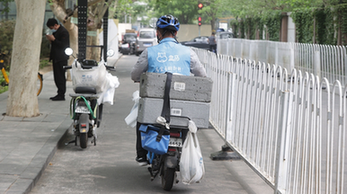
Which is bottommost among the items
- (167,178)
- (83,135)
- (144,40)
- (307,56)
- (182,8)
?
(167,178)

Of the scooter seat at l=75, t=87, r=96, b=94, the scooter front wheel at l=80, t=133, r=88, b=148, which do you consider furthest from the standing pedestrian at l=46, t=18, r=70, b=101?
the scooter front wheel at l=80, t=133, r=88, b=148

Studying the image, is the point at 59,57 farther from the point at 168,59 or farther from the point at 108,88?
the point at 168,59

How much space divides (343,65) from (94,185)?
11.2m

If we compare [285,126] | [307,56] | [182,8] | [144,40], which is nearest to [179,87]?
[285,126]

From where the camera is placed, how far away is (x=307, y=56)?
17.3 meters

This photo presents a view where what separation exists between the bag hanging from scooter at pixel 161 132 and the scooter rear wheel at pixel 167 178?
264 millimetres

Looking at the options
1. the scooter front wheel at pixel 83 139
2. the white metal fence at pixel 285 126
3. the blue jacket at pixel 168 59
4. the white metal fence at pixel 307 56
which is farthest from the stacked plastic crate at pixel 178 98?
the white metal fence at pixel 307 56

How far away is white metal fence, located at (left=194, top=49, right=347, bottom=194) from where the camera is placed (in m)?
3.85

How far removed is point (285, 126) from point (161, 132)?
118cm

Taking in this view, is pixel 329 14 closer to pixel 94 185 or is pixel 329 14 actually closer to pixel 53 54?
pixel 53 54

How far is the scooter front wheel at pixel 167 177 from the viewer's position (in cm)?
511

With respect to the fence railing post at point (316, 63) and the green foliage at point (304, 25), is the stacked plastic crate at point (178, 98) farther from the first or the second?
the green foliage at point (304, 25)

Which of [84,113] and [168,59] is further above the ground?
[168,59]

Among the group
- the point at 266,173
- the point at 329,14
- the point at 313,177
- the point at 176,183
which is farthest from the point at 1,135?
the point at 329,14
